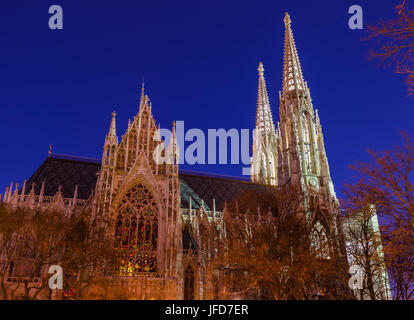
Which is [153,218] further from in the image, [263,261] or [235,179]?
[235,179]

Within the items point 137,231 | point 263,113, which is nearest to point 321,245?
point 137,231

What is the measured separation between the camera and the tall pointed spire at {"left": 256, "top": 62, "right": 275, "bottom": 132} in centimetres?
6369

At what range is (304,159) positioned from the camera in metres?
47.0

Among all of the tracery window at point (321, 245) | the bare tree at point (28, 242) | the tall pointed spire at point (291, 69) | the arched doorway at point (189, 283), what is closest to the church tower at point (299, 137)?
the tall pointed spire at point (291, 69)

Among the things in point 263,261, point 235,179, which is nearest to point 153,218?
point 263,261

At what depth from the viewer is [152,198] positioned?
3422 cm

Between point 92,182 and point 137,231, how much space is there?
11.8 metres

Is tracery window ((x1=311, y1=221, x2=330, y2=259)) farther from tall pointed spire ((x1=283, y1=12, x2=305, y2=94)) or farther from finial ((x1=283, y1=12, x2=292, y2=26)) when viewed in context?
finial ((x1=283, y1=12, x2=292, y2=26))

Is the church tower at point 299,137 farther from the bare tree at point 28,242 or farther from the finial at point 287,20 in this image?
the bare tree at point 28,242

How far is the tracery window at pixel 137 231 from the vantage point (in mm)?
31062

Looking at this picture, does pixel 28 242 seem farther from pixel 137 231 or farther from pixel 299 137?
pixel 299 137

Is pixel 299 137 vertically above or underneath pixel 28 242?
above

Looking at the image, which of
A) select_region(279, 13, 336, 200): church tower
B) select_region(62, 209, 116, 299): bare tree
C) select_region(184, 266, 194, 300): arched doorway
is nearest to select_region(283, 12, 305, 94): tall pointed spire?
select_region(279, 13, 336, 200): church tower
